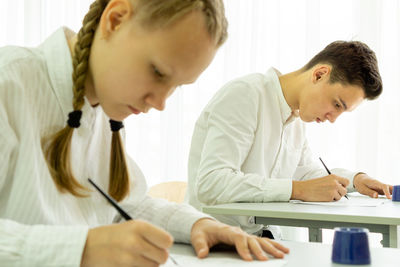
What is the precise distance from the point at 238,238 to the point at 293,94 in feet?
4.62

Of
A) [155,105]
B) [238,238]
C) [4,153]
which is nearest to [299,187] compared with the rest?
[238,238]

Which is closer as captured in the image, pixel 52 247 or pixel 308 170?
pixel 52 247

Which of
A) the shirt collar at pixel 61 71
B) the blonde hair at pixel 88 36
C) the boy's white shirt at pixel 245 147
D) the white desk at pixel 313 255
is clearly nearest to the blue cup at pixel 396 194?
the boy's white shirt at pixel 245 147

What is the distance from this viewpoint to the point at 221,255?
3.52ft

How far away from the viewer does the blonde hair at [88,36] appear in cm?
95

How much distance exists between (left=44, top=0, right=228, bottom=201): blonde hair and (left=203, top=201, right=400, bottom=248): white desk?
0.82 metres

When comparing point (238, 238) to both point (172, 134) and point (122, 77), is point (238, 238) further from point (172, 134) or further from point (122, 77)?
point (172, 134)

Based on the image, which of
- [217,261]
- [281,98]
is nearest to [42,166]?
[217,261]

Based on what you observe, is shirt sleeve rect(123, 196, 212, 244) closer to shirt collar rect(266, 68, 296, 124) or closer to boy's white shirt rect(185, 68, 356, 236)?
boy's white shirt rect(185, 68, 356, 236)

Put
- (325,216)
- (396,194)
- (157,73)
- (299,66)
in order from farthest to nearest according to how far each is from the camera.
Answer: (299,66) < (396,194) < (325,216) < (157,73)

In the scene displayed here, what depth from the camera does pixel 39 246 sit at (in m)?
0.79

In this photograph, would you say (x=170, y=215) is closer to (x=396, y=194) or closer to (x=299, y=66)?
(x=396, y=194)

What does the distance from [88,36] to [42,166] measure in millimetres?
267

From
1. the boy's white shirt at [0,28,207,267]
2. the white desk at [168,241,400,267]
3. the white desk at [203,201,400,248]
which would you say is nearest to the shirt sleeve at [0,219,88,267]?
the boy's white shirt at [0,28,207,267]
